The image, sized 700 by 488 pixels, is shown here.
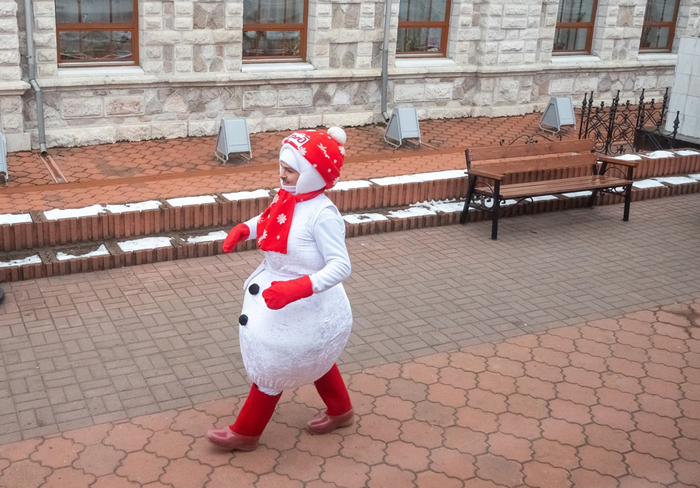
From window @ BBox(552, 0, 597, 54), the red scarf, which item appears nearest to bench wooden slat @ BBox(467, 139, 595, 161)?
the red scarf

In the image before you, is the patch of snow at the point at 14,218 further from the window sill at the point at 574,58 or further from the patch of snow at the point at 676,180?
the window sill at the point at 574,58

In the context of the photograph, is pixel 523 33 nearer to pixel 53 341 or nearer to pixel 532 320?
pixel 532 320

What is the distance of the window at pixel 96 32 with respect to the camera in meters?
11.4

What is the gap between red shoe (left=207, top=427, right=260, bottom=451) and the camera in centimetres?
521

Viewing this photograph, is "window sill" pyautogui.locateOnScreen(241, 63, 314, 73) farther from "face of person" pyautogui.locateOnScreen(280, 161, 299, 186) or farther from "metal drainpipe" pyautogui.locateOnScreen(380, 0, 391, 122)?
"face of person" pyautogui.locateOnScreen(280, 161, 299, 186)

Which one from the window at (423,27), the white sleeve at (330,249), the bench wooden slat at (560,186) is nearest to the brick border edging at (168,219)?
the bench wooden slat at (560,186)

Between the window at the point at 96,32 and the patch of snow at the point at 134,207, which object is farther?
the window at the point at 96,32

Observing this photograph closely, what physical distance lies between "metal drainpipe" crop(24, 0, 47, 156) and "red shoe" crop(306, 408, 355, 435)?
6.90 metres

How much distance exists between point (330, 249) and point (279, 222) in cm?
34

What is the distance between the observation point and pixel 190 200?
8617mm

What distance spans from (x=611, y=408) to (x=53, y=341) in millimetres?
4038

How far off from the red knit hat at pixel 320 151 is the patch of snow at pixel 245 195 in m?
3.69

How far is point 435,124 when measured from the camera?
14.0m

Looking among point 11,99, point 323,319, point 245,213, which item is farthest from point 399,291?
point 11,99
